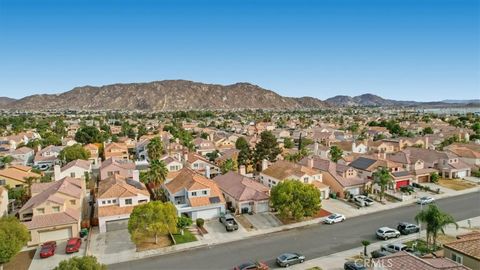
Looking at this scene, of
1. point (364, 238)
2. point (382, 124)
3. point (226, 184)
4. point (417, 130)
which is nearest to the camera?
point (364, 238)

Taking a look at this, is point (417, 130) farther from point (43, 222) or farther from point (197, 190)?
point (43, 222)

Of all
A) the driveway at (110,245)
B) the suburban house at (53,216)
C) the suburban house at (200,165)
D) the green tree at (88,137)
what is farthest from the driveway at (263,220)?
the green tree at (88,137)

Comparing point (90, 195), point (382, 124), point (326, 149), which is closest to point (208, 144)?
point (326, 149)

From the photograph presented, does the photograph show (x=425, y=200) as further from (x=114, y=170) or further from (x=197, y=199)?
(x=114, y=170)

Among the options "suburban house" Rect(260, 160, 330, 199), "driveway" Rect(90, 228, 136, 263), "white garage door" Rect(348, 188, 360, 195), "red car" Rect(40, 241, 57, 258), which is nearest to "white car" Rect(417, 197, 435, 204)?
"white garage door" Rect(348, 188, 360, 195)

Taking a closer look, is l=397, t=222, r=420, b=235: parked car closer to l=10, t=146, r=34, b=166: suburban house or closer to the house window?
the house window

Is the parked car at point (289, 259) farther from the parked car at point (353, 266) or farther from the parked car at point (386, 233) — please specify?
the parked car at point (386, 233)
